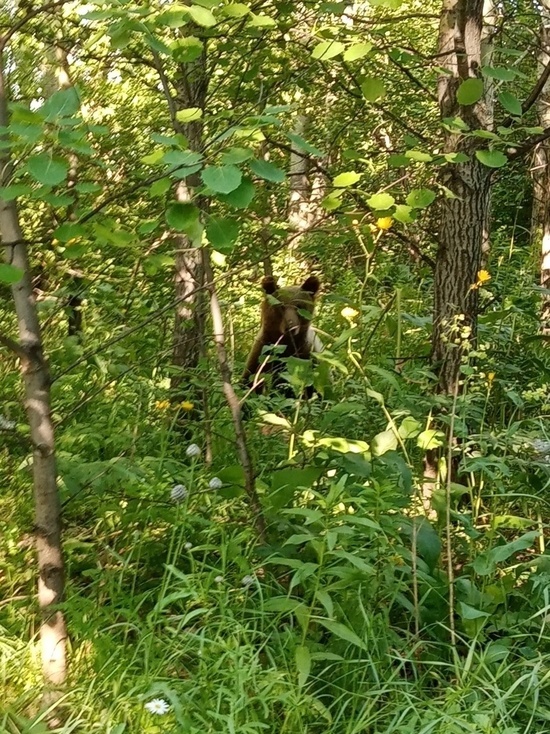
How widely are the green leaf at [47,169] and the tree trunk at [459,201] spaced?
7.34 ft

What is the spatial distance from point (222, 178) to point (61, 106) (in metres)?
0.41

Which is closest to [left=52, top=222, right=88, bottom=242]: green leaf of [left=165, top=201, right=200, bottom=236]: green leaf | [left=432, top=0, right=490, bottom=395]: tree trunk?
[left=165, top=201, right=200, bottom=236]: green leaf

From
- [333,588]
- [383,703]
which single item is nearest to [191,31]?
[333,588]

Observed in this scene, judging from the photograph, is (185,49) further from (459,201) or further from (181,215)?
(459,201)

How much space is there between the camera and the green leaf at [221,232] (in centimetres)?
175

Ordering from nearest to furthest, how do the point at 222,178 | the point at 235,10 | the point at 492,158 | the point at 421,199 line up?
the point at 222,178
the point at 235,10
the point at 421,199
the point at 492,158

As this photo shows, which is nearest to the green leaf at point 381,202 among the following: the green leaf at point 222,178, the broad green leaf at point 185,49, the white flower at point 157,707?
the broad green leaf at point 185,49

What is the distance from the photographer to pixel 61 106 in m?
1.63

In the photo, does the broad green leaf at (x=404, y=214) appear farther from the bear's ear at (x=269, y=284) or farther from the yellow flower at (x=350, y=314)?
the bear's ear at (x=269, y=284)

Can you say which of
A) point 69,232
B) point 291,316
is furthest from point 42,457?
point 291,316

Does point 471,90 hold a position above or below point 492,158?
above

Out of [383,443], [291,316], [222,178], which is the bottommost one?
[383,443]

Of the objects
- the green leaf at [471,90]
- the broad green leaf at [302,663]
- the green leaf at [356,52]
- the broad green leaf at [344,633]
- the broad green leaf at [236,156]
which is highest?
the green leaf at [356,52]

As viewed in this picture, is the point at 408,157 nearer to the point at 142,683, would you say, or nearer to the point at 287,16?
the point at 287,16
